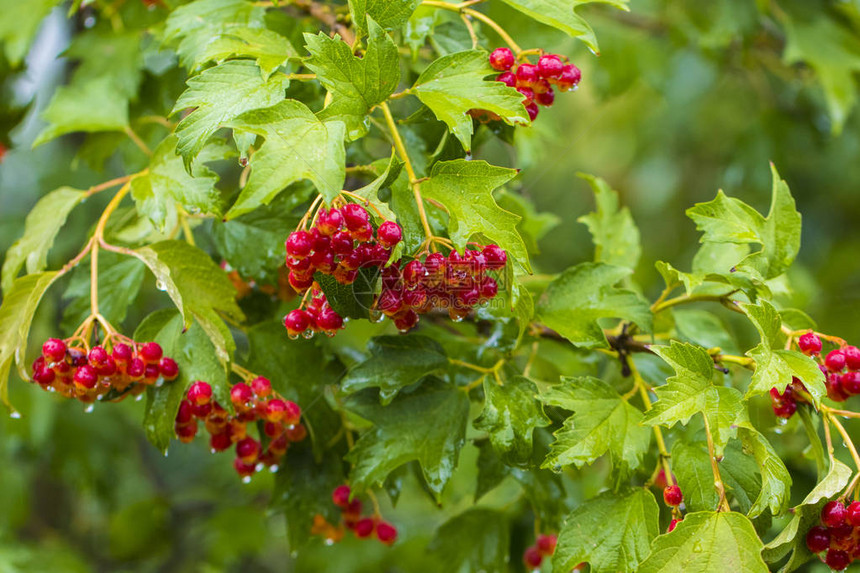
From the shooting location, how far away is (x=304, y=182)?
1184mm

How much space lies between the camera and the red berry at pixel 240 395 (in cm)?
109

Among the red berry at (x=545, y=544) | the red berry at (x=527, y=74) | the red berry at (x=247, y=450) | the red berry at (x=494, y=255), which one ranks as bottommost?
the red berry at (x=545, y=544)

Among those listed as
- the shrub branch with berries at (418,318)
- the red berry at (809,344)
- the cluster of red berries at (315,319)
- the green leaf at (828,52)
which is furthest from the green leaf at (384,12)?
the green leaf at (828,52)

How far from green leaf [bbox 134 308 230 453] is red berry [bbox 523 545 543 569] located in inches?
28.3

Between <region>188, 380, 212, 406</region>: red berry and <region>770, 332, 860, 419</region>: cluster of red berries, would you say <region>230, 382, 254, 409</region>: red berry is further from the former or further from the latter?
<region>770, 332, 860, 419</region>: cluster of red berries

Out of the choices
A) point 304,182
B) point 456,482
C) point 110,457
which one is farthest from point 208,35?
point 110,457

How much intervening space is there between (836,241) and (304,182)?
3014 mm

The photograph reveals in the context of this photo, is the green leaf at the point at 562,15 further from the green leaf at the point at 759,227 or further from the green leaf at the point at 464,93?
the green leaf at the point at 759,227

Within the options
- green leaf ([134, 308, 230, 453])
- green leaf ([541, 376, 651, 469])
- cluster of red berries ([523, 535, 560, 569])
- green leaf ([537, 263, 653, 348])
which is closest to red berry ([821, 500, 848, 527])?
green leaf ([541, 376, 651, 469])

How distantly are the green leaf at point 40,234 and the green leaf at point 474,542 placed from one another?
864mm

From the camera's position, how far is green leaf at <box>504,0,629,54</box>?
1.02 meters

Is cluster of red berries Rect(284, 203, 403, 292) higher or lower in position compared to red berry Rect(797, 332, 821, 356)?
higher

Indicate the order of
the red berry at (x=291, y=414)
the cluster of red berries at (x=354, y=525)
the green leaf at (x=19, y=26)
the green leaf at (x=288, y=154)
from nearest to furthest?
the green leaf at (x=288, y=154), the red berry at (x=291, y=414), the cluster of red berries at (x=354, y=525), the green leaf at (x=19, y=26)

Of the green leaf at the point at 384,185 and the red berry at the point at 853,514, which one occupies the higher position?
the green leaf at the point at 384,185
